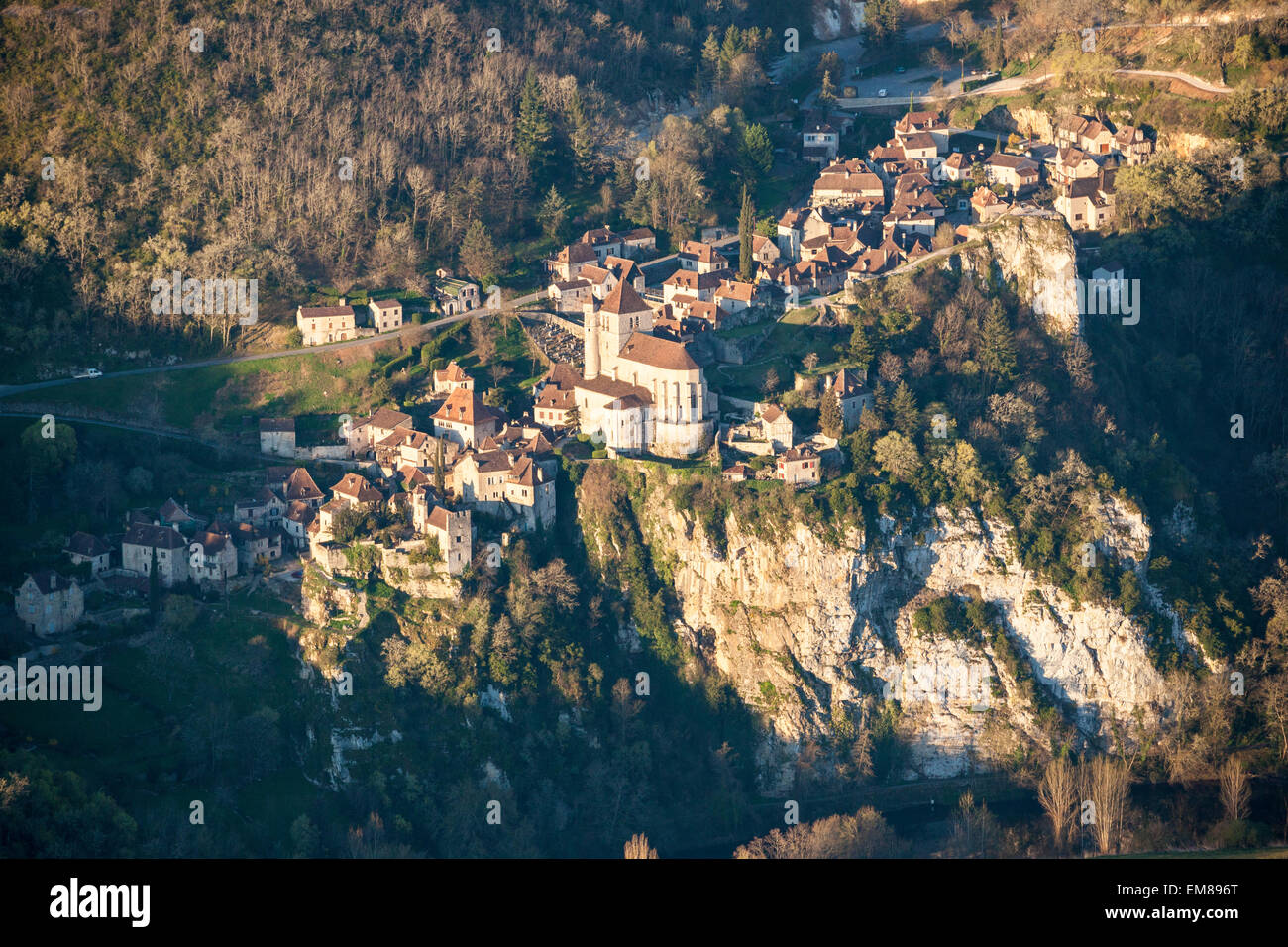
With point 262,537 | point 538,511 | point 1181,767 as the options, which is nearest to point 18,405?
point 262,537

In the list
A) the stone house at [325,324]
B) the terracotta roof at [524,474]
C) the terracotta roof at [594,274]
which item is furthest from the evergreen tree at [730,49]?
the terracotta roof at [524,474]

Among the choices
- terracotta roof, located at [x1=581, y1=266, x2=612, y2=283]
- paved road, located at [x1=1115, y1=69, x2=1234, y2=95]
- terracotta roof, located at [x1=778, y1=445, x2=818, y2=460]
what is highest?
paved road, located at [x1=1115, y1=69, x2=1234, y2=95]

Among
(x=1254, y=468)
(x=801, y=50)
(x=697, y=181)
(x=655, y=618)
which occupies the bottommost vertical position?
(x=655, y=618)

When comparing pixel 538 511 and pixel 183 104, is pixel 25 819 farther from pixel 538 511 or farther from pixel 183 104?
pixel 183 104

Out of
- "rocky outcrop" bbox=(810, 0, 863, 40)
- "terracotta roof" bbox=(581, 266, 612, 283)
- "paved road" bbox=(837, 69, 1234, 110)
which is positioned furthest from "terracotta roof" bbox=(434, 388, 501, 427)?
"rocky outcrop" bbox=(810, 0, 863, 40)

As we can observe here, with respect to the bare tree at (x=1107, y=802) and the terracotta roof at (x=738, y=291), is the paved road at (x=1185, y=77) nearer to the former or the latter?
the terracotta roof at (x=738, y=291)

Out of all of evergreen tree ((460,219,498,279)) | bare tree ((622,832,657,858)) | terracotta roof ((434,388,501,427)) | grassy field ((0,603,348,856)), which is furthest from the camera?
evergreen tree ((460,219,498,279))

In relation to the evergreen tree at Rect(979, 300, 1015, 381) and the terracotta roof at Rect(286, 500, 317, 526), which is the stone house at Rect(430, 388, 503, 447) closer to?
the terracotta roof at Rect(286, 500, 317, 526)
